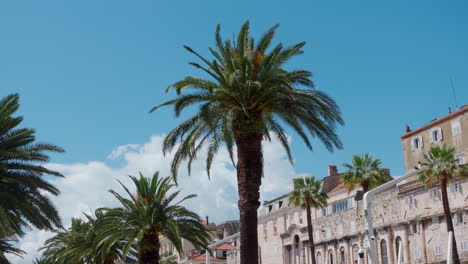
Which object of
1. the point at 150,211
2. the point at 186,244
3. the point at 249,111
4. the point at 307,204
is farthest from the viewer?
the point at 186,244

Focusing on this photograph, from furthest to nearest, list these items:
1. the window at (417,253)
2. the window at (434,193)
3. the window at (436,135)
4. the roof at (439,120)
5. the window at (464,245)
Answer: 1. the window at (436,135)
2. the roof at (439,120)
3. the window at (417,253)
4. the window at (434,193)
5. the window at (464,245)

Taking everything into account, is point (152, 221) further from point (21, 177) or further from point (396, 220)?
point (396, 220)

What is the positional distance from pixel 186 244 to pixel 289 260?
47.4 m

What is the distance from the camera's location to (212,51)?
27781mm

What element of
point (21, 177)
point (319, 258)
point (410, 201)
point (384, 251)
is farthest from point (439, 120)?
point (21, 177)

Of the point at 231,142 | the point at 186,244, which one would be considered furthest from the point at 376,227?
the point at 186,244

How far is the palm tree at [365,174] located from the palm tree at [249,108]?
3346cm

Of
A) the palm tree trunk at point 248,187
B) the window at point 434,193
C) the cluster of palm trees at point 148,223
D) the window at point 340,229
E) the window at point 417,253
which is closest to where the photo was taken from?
the palm tree trunk at point 248,187

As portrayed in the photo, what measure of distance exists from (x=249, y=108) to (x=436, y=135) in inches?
1658

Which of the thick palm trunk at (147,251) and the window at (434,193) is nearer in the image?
the thick palm trunk at (147,251)

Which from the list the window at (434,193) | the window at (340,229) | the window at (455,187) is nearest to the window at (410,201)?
the window at (434,193)

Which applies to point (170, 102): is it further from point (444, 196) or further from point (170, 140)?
point (444, 196)

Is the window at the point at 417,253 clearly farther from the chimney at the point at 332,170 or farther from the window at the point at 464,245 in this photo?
the chimney at the point at 332,170

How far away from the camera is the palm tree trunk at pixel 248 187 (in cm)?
2566
